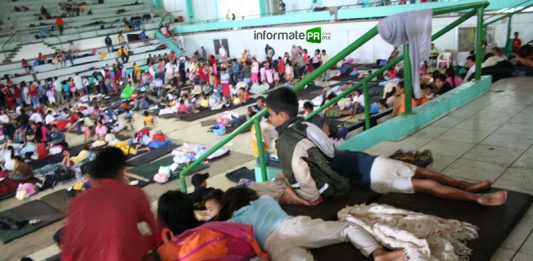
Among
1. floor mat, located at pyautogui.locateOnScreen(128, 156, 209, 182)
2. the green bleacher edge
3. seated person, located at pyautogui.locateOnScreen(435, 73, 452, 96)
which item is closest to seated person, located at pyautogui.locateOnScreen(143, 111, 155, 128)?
floor mat, located at pyautogui.locateOnScreen(128, 156, 209, 182)

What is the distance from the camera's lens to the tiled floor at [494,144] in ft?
10.2

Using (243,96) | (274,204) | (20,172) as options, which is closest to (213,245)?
(274,204)

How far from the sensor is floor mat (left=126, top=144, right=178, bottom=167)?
10.6m

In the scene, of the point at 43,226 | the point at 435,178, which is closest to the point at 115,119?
the point at 43,226

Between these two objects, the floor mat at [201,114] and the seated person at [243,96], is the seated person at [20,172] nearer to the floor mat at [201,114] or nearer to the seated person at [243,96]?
the floor mat at [201,114]

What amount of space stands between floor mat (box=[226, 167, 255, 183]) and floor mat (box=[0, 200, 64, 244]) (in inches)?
130

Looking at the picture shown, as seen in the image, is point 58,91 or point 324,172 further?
→ point 58,91

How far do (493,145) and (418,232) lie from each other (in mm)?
2092

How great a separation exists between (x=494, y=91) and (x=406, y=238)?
4.42 meters

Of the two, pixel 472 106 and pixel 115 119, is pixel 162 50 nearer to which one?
pixel 115 119

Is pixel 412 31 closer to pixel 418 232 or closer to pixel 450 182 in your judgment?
pixel 450 182

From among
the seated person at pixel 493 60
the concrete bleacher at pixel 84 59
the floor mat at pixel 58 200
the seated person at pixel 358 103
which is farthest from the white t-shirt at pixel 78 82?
the seated person at pixel 493 60

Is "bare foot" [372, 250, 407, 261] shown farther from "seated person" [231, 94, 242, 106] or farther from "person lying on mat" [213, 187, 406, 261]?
"seated person" [231, 94, 242, 106]

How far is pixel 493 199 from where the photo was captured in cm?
308
